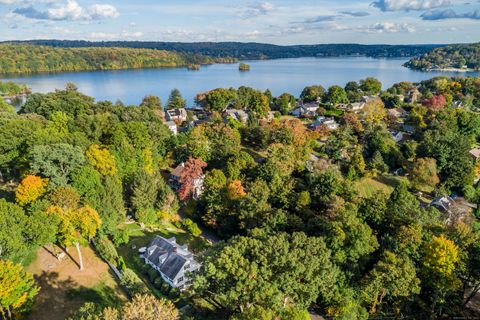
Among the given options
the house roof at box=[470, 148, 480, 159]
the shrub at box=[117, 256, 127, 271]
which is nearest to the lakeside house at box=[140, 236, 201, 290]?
the shrub at box=[117, 256, 127, 271]

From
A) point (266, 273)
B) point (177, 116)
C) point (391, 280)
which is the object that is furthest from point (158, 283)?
point (177, 116)

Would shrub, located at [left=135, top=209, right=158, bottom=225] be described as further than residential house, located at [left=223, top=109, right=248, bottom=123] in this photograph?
No

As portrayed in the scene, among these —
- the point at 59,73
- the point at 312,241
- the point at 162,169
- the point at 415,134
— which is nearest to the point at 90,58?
A: the point at 59,73

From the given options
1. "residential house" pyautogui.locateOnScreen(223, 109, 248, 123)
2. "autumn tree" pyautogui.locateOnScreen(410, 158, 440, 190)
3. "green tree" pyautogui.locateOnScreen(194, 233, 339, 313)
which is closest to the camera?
"green tree" pyautogui.locateOnScreen(194, 233, 339, 313)

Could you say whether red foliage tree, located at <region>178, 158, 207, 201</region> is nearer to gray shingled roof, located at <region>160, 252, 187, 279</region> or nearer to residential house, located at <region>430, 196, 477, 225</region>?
gray shingled roof, located at <region>160, 252, 187, 279</region>

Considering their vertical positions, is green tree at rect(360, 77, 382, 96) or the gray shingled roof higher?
green tree at rect(360, 77, 382, 96)

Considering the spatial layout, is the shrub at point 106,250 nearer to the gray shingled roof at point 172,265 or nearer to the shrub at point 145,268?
the shrub at point 145,268

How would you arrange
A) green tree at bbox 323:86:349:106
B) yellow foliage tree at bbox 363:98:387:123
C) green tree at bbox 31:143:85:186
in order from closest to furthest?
green tree at bbox 31:143:85:186
yellow foliage tree at bbox 363:98:387:123
green tree at bbox 323:86:349:106
